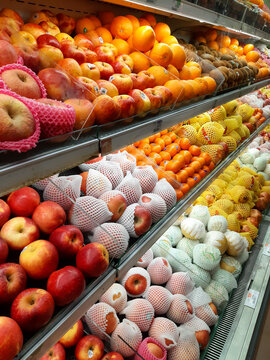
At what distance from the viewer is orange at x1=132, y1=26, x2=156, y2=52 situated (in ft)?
5.34

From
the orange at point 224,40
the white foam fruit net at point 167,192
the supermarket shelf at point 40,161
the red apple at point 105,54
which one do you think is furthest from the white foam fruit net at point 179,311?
the orange at point 224,40

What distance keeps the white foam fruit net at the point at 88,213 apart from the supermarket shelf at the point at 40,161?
266 mm

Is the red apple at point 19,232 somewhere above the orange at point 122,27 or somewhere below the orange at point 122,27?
below

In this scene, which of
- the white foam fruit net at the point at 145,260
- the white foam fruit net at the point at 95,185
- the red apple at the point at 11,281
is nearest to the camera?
the red apple at the point at 11,281

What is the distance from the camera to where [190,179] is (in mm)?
1866

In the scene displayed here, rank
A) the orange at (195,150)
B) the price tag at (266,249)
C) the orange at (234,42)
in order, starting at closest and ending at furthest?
1. the orange at (195,150)
2. the price tag at (266,249)
3. the orange at (234,42)

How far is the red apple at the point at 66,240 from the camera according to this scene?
93cm

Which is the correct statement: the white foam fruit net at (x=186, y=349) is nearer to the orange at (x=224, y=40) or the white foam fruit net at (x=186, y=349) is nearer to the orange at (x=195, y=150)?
the orange at (x=195, y=150)

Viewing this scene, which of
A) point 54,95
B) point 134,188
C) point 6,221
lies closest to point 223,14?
point 134,188

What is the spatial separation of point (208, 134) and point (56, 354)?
1881 mm

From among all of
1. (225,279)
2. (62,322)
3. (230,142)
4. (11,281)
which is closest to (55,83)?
(11,281)

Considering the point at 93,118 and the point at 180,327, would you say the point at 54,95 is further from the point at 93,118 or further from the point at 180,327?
the point at 180,327

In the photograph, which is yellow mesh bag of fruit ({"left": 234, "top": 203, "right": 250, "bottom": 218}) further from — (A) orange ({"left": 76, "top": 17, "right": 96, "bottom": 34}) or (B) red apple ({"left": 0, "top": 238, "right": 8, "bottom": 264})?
(B) red apple ({"left": 0, "top": 238, "right": 8, "bottom": 264})

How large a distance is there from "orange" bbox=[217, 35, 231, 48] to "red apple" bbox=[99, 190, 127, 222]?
2740mm
